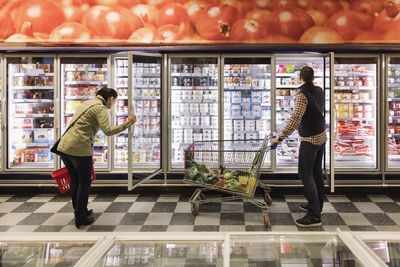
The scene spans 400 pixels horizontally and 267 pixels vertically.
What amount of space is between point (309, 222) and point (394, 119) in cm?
276

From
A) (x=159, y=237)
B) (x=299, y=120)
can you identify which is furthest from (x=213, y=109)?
(x=159, y=237)

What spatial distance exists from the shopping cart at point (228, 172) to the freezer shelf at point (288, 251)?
2.23m

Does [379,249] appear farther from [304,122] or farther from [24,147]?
[24,147]

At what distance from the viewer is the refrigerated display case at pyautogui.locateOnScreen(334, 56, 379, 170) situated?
507 centimetres

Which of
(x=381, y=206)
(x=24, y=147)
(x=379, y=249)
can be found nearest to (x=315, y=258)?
(x=379, y=249)

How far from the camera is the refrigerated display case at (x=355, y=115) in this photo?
5.07 metres

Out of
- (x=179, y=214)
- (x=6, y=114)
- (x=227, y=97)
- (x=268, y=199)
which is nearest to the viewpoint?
(x=179, y=214)

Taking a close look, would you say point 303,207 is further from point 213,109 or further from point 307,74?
point 213,109

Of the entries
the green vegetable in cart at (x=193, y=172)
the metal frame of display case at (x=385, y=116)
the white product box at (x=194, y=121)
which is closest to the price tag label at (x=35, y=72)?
the white product box at (x=194, y=121)

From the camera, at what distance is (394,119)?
5.28m

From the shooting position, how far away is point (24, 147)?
544 centimetres

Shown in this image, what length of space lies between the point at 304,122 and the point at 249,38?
2.01m

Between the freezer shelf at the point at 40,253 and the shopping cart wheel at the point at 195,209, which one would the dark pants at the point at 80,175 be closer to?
the shopping cart wheel at the point at 195,209

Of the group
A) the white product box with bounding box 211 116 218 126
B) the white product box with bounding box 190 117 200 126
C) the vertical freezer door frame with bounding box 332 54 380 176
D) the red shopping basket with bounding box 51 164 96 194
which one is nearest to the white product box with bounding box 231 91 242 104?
the white product box with bounding box 211 116 218 126
